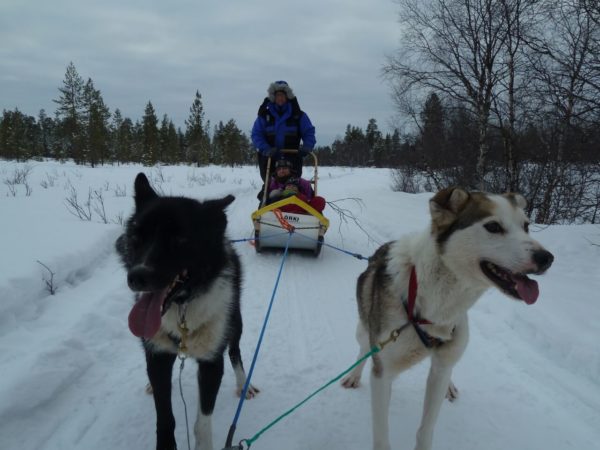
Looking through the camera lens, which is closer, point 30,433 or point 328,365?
point 30,433

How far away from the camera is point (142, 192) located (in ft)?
6.81

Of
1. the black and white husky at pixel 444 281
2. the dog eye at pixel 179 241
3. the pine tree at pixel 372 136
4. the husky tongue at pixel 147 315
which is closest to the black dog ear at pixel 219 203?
the dog eye at pixel 179 241

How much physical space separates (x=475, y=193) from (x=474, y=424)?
1491 millimetres

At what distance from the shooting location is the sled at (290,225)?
211 inches

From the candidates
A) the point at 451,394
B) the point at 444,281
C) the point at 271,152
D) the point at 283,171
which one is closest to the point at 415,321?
the point at 444,281

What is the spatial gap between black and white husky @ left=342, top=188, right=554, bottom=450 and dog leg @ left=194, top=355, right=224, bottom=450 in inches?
33.8

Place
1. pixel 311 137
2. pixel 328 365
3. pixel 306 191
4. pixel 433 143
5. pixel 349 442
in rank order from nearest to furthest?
pixel 349 442 < pixel 328 365 < pixel 306 191 < pixel 311 137 < pixel 433 143

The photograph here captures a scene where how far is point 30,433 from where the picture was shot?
6.51 feet

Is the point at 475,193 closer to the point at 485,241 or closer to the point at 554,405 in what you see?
the point at 485,241

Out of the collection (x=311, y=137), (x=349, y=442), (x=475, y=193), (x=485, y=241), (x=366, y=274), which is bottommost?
(x=349, y=442)

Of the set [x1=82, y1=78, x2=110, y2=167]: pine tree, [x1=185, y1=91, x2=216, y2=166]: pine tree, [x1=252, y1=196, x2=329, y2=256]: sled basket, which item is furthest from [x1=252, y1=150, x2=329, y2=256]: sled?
[x1=185, y1=91, x2=216, y2=166]: pine tree

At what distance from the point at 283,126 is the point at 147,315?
17.5 ft

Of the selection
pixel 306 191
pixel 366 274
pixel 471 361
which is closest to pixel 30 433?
pixel 366 274

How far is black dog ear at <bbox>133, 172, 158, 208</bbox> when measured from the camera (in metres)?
2.06
